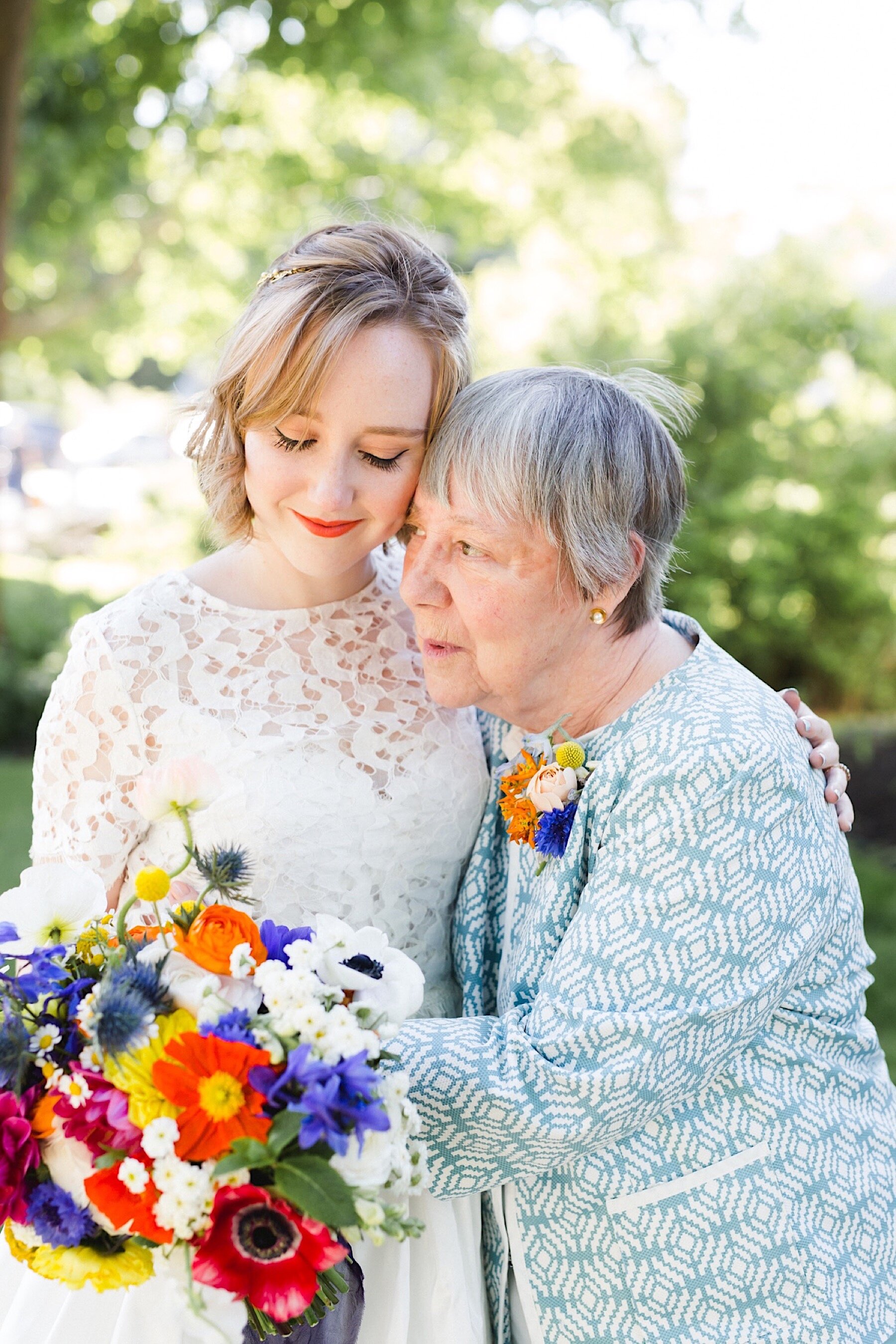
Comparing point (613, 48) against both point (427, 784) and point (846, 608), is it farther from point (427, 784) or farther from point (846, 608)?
point (427, 784)

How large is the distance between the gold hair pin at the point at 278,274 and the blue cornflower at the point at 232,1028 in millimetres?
1450

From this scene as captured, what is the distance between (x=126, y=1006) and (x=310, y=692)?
1107 mm

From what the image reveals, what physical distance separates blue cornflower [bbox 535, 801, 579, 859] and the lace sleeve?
30.0 inches

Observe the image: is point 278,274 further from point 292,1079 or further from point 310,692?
point 292,1079

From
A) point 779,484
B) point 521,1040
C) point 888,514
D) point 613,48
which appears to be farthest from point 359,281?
point 613,48

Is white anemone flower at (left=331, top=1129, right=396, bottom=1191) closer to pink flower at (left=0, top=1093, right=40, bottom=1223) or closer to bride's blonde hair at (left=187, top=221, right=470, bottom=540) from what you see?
pink flower at (left=0, top=1093, right=40, bottom=1223)

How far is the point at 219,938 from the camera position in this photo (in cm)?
139

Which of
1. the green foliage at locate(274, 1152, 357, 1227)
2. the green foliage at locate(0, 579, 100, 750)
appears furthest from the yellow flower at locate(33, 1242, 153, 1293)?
the green foliage at locate(0, 579, 100, 750)

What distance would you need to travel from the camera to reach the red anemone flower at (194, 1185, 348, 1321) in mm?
1290

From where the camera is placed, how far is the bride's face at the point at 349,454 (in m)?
2.12

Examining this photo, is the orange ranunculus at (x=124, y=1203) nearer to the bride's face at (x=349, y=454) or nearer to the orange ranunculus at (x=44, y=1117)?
the orange ranunculus at (x=44, y=1117)

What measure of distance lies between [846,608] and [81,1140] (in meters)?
9.32

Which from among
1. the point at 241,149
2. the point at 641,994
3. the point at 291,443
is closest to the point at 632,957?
the point at 641,994

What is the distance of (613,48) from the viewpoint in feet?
35.6
